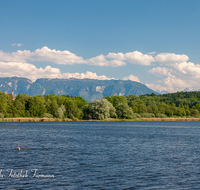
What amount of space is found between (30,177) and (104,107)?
13962 cm

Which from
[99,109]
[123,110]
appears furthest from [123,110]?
[99,109]

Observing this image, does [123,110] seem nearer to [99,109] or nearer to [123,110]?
[123,110]

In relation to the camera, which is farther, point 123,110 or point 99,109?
point 123,110

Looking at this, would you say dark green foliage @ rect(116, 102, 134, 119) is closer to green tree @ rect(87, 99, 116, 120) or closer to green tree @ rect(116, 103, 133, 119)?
green tree @ rect(116, 103, 133, 119)

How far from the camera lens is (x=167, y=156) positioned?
38.1 meters

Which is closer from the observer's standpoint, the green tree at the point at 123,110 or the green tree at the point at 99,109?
the green tree at the point at 99,109

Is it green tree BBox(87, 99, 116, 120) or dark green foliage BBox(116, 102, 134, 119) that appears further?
dark green foliage BBox(116, 102, 134, 119)

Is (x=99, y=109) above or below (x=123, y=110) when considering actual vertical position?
above

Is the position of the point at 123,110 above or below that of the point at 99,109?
below

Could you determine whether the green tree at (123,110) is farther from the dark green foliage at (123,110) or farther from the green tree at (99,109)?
the green tree at (99,109)

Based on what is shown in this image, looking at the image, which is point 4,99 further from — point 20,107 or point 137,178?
→ point 137,178

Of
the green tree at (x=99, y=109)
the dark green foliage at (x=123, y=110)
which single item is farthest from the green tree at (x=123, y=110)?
the green tree at (x=99, y=109)

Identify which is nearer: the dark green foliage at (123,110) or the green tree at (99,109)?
the green tree at (99,109)

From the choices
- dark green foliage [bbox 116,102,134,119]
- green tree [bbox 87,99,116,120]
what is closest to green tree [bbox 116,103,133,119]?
dark green foliage [bbox 116,102,134,119]
